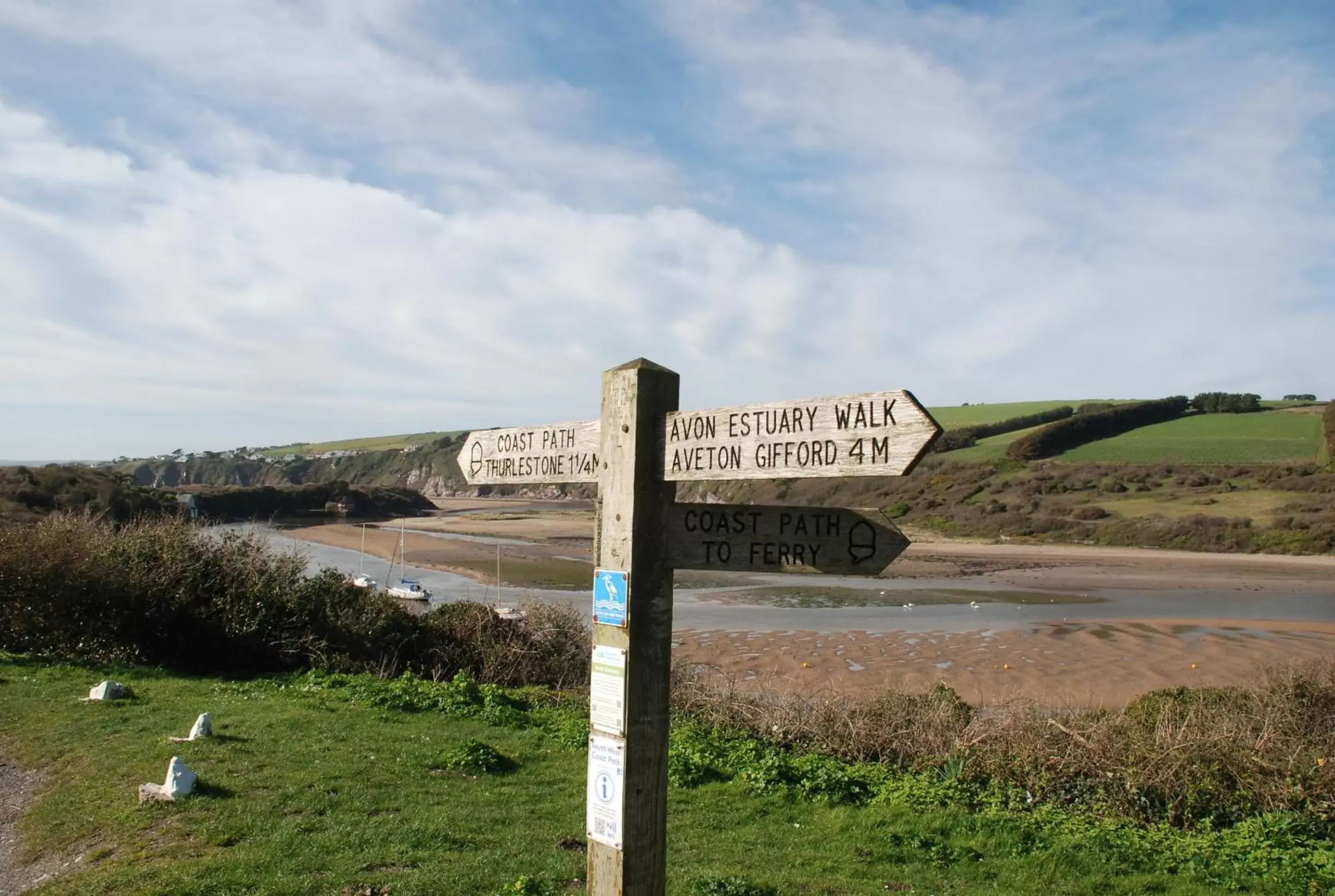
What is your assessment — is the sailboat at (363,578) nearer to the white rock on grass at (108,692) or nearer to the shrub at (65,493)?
the white rock on grass at (108,692)

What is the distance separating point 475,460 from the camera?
4.77m

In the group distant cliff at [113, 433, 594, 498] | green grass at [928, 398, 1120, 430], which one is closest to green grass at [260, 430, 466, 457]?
distant cliff at [113, 433, 594, 498]

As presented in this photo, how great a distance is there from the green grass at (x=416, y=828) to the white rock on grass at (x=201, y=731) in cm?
15

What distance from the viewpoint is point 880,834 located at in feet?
22.0

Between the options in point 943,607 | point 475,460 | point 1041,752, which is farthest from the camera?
point 943,607

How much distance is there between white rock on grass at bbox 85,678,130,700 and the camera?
32.4ft

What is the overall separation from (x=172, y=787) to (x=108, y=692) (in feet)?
15.1

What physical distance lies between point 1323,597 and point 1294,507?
16293 mm

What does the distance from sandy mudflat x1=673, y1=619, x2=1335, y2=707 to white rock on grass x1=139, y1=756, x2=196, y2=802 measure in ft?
28.0

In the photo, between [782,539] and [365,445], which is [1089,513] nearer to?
[782,539]

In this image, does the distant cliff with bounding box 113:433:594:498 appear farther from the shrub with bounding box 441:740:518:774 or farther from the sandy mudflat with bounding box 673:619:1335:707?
the shrub with bounding box 441:740:518:774

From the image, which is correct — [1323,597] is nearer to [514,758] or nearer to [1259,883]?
[1259,883]

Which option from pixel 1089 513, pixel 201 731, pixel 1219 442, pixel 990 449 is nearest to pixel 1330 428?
pixel 1219 442

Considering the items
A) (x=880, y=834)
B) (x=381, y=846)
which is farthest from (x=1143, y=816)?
(x=381, y=846)
